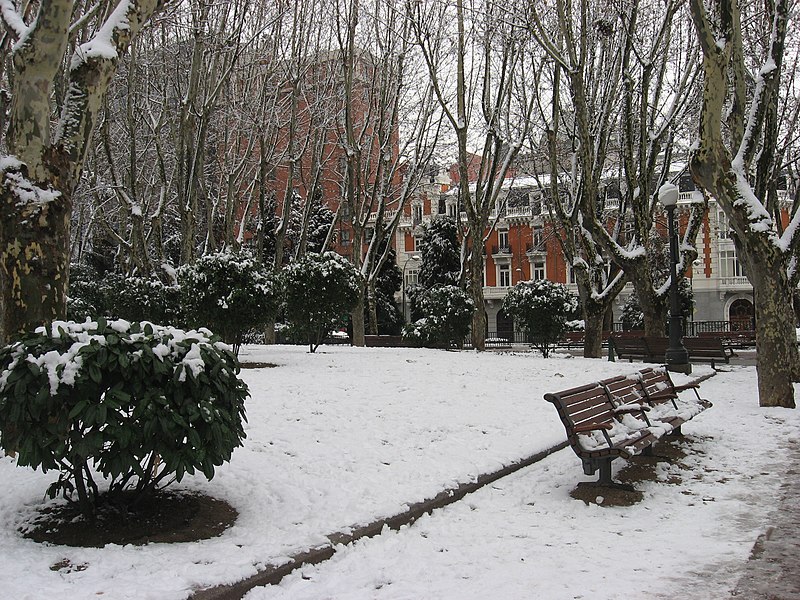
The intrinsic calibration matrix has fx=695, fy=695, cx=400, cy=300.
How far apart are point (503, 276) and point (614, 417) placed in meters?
50.8

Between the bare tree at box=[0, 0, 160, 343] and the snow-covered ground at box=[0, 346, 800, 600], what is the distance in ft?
4.91

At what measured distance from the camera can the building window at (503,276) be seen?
188 ft

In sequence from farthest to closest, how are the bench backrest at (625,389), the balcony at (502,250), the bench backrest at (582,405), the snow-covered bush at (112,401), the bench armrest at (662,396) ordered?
the balcony at (502,250), the bench armrest at (662,396), the bench backrest at (625,389), the bench backrest at (582,405), the snow-covered bush at (112,401)

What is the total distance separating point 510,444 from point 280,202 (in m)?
33.2

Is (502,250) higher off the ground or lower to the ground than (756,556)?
higher

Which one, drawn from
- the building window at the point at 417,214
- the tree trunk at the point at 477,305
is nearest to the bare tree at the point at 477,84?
the tree trunk at the point at 477,305

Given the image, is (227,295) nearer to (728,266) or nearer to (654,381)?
(654,381)

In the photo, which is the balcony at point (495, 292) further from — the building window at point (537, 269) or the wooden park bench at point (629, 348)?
the wooden park bench at point (629, 348)

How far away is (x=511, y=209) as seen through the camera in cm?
5241

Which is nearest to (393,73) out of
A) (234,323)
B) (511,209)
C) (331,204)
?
(234,323)

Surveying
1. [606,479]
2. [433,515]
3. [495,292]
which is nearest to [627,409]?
[606,479]

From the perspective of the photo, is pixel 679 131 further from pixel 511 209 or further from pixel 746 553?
pixel 511 209

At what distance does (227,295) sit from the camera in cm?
1347

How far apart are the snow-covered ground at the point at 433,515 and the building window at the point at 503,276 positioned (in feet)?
155
